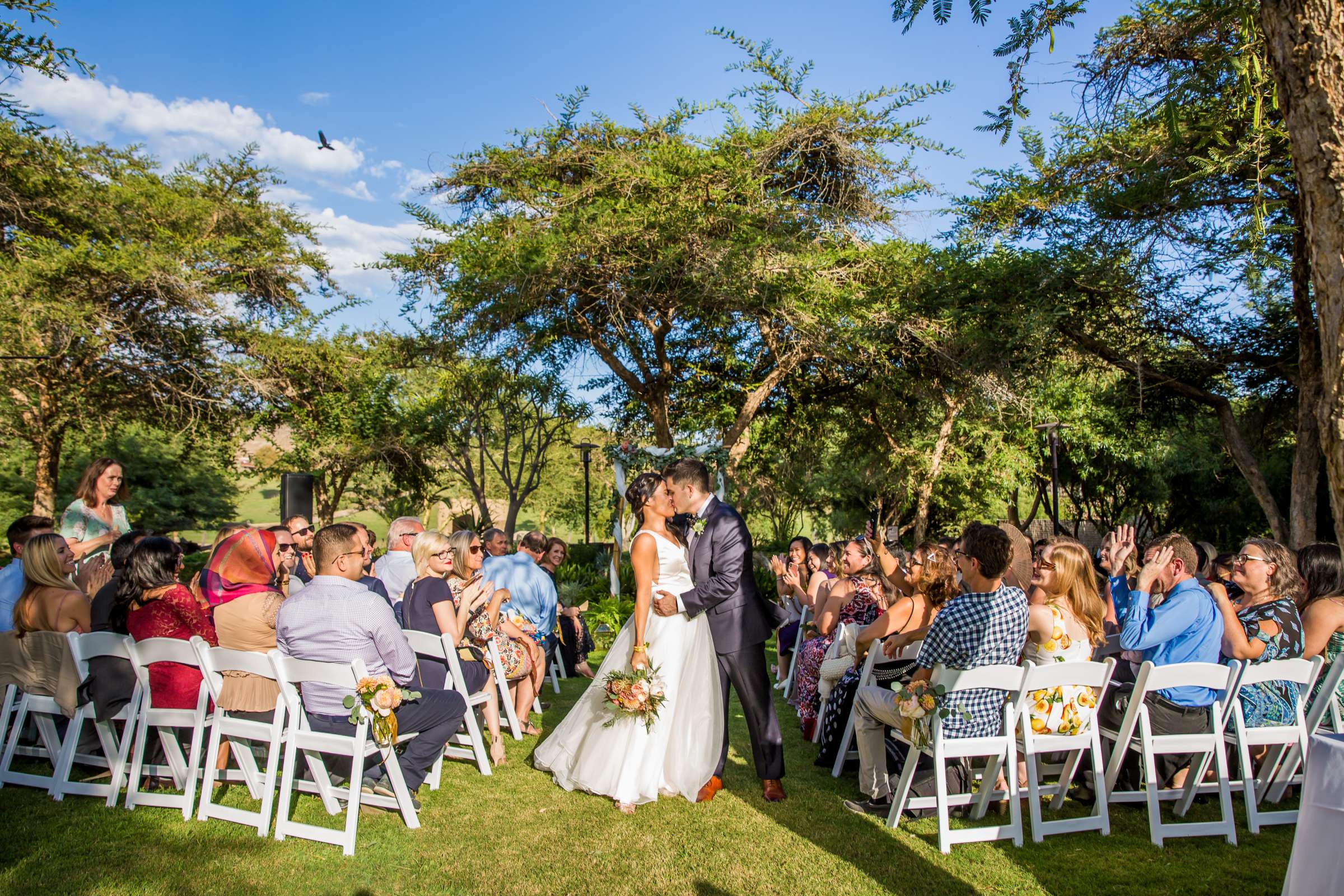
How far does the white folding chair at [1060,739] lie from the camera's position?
4070 mm

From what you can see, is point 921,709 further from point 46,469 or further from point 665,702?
point 46,469

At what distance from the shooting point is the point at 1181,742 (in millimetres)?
4262

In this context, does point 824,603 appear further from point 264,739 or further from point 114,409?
point 114,409

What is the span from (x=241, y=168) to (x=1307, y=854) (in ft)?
74.1

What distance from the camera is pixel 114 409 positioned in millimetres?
16469

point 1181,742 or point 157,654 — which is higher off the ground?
point 157,654

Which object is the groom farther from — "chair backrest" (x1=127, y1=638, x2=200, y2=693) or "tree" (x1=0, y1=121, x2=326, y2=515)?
"tree" (x1=0, y1=121, x2=326, y2=515)

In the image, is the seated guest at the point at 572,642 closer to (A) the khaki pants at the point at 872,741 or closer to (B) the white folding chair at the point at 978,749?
(A) the khaki pants at the point at 872,741

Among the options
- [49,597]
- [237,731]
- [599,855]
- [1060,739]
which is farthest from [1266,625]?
[49,597]

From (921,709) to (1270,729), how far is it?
6.34ft

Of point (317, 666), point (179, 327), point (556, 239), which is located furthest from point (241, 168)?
point (317, 666)

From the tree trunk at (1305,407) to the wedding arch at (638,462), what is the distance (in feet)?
24.7

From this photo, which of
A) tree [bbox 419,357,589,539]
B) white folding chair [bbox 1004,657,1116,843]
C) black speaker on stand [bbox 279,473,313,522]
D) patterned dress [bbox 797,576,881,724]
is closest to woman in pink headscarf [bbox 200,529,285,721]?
patterned dress [bbox 797,576,881,724]

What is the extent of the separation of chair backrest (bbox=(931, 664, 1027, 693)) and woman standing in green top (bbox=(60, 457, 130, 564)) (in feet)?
21.0
